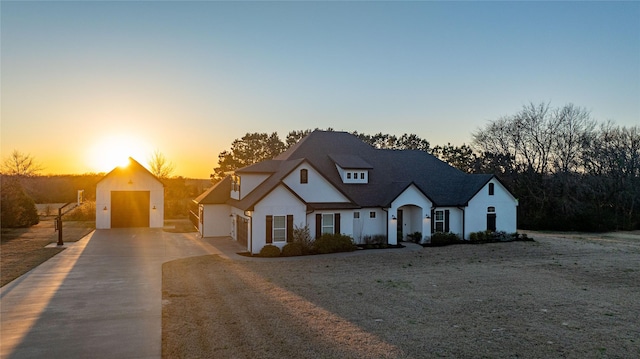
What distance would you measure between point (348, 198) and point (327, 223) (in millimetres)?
2090

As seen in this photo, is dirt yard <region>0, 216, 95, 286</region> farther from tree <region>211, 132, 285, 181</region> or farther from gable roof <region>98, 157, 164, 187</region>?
tree <region>211, 132, 285, 181</region>

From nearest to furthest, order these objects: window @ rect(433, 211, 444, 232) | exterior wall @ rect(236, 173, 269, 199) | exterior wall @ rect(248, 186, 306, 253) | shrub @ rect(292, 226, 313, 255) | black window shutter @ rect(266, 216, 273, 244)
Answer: exterior wall @ rect(248, 186, 306, 253) < black window shutter @ rect(266, 216, 273, 244) < shrub @ rect(292, 226, 313, 255) < exterior wall @ rect(236, 173, 269, 199) < window @ rect(433, 211, 444, 232)

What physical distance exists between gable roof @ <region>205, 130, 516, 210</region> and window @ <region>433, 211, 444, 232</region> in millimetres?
708

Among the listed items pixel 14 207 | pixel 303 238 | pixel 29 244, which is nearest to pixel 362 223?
pixel 303 238

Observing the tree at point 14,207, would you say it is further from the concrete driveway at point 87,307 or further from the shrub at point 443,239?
the shrub at point 443,239

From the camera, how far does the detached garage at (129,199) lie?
108ft

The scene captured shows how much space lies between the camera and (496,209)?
29.7 meters

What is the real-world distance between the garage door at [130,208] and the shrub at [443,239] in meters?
21.7

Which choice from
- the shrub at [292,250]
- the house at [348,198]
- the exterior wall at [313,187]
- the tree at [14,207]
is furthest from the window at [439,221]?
the tree at [14,207]

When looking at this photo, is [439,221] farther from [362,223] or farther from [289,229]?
[289,229]

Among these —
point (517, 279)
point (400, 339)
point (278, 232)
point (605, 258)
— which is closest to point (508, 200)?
point (605, 258)

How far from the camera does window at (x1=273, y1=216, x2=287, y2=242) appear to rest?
2291cm

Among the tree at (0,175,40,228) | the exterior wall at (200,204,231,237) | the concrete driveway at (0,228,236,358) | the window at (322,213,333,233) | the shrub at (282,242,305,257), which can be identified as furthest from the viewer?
the tree at (0,175,40,228)

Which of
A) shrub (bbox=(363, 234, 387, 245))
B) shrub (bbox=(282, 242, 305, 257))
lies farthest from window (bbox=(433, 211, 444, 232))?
shrub (bbox=(282, 242, 305, 257))
